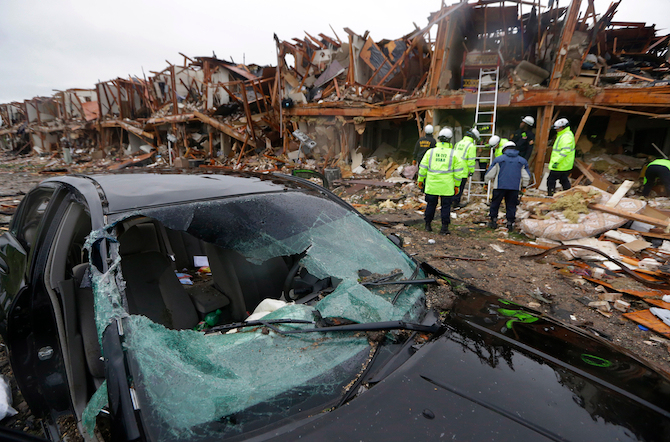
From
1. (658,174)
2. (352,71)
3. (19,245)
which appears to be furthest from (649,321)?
(352,71)

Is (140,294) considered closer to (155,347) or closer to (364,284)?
(155,347)

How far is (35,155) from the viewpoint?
25.1m

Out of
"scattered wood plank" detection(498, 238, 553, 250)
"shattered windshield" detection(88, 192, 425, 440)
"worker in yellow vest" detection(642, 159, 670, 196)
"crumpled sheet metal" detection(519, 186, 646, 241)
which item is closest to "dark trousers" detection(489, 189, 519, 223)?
"crumpled sheet metal" detection(519, 186, 646, 241)

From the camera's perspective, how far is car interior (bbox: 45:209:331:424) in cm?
155

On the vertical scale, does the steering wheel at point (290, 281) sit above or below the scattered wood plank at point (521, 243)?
above

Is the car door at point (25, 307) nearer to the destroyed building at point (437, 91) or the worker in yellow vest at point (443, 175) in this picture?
the worker in yellow vest at point (443, 175)

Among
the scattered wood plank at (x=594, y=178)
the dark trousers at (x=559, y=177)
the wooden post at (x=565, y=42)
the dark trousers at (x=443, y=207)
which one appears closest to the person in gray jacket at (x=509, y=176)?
the dark trousers at (x=443, y=207)

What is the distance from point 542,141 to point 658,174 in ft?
7.46

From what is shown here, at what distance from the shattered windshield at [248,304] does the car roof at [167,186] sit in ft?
0.23

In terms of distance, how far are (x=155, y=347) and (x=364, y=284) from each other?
967mm

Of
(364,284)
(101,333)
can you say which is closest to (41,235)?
(101,333)

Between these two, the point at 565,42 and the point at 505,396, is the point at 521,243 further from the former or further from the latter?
the point at 565,42

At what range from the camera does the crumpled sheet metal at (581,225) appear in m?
5.10

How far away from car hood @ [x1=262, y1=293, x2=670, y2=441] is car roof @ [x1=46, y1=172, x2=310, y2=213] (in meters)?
1.21
